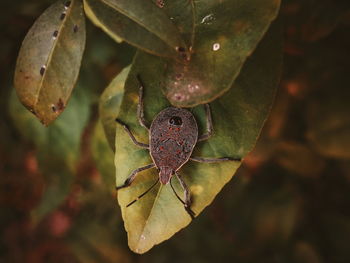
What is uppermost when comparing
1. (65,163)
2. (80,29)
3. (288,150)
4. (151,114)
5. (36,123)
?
(80,29)

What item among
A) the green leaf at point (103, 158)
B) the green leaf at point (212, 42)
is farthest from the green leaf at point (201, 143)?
the green leaf at point (103, 158)

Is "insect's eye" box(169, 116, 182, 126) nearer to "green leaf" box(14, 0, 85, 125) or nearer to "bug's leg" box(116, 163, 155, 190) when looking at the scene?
"bug's leg" box(116, 163, 155, 190)

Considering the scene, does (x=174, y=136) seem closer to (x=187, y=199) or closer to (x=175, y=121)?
(x=175, y=121)

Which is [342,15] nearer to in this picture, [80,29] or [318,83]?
[318,83]

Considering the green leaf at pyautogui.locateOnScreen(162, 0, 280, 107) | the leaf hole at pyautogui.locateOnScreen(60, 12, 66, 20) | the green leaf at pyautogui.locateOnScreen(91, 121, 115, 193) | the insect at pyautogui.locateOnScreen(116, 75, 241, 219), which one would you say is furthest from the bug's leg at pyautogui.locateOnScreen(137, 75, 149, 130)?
the green leaf at pyautogui.locateOnScreen(91, 121, 115, 193)

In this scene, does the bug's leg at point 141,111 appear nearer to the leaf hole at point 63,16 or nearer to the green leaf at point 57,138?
the leaf hole at point 63,16

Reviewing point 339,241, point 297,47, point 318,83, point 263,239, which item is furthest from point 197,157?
point 339,241

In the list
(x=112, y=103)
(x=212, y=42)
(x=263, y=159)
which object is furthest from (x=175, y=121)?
(x=263, y=159)
